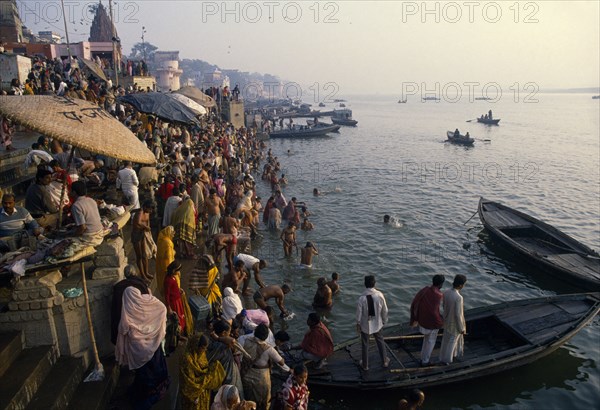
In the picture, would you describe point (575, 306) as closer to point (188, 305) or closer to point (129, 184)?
point (188, 305)

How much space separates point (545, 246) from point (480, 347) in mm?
8558

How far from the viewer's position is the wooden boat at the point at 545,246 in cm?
1336

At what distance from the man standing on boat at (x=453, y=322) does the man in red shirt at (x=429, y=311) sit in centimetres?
15

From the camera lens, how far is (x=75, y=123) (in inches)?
228

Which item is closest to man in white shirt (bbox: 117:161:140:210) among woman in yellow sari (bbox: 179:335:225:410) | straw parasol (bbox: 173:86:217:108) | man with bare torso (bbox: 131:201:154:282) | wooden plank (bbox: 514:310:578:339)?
man with bare torso (bbox: 131:201:154:282)

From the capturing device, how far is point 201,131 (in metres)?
23.6

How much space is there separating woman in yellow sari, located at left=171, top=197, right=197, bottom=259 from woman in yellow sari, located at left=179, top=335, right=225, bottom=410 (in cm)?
528

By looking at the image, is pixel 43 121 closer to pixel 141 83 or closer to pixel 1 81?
pixel 1 81

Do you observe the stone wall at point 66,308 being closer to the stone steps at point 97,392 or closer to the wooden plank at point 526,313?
the stone steps at point 97,392

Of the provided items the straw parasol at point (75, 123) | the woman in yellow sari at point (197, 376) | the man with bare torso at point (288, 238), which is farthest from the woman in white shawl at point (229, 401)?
the man with bare torso at point (288, 238)

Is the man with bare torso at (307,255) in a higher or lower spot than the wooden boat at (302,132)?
lower

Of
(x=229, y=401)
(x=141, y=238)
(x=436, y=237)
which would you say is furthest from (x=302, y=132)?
(x=229, y=401)

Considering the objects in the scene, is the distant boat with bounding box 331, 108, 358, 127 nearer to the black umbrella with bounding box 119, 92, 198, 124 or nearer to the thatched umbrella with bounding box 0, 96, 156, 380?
the black umbrella with bounding box 119, 92, 198, 124

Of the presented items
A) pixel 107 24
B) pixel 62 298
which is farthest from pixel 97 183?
pixel 107 24
